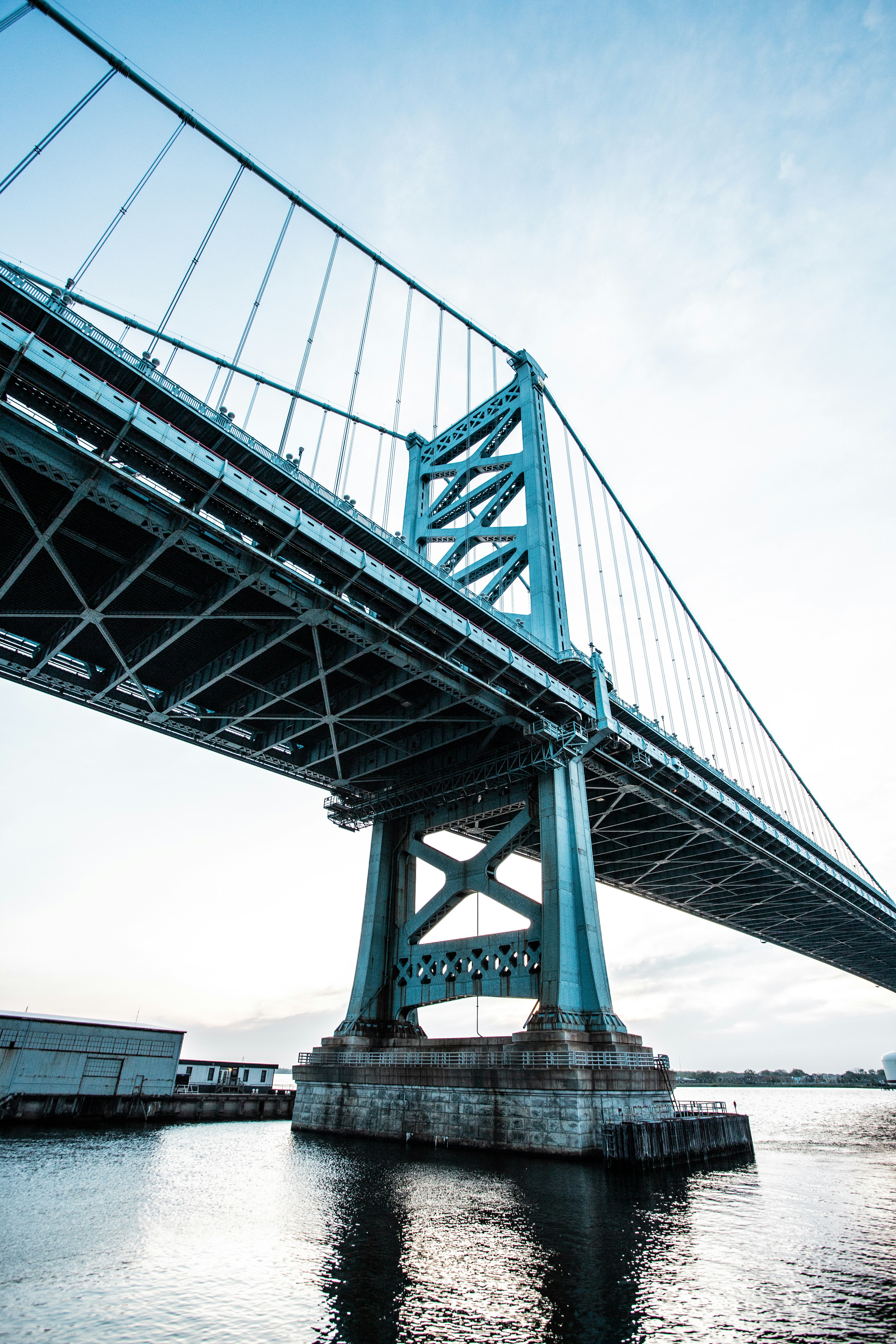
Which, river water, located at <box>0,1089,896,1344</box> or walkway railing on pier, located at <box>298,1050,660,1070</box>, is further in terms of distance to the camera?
walkway railing on pier, located at <box>298,1050,660,1070</box>

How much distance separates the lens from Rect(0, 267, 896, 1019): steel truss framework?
73.2 ft

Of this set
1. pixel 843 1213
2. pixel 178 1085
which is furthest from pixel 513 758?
pixel 178 1085

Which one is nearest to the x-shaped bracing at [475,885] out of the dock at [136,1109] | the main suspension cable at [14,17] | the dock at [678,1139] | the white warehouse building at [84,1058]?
the dock at [678,1139]

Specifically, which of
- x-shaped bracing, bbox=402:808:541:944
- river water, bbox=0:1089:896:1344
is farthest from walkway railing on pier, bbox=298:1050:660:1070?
x-shaped bracing, bbox=402:808:541:944

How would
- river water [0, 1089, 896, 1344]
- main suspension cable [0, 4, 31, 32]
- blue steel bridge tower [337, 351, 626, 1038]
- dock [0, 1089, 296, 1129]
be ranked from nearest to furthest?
river water [0, 1089, 896, 1344] < main suspension cable [0, 4, 31, 32] < blue steel bridge tower [337, 351, 626, 1038] < dock [0, 1089, 296, 1129]

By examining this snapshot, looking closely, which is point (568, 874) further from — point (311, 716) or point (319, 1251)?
point (319, 1251)

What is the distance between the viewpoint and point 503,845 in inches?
1389

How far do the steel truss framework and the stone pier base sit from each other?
3.56m

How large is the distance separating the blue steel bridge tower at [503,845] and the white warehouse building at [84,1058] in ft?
69.8

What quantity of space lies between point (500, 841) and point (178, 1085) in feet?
161

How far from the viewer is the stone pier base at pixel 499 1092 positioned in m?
25.8

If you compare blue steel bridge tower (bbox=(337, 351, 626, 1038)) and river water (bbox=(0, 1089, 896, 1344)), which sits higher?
blue steel bridge tower (bbox=(337, 351, 626, 1038))

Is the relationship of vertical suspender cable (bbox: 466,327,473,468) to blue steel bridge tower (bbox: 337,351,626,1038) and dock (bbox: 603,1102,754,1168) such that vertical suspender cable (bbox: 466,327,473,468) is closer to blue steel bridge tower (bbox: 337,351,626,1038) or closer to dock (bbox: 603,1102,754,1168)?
blue steel bridge tower (bbox: 337,351,626,1038)

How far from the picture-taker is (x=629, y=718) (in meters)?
40.2
